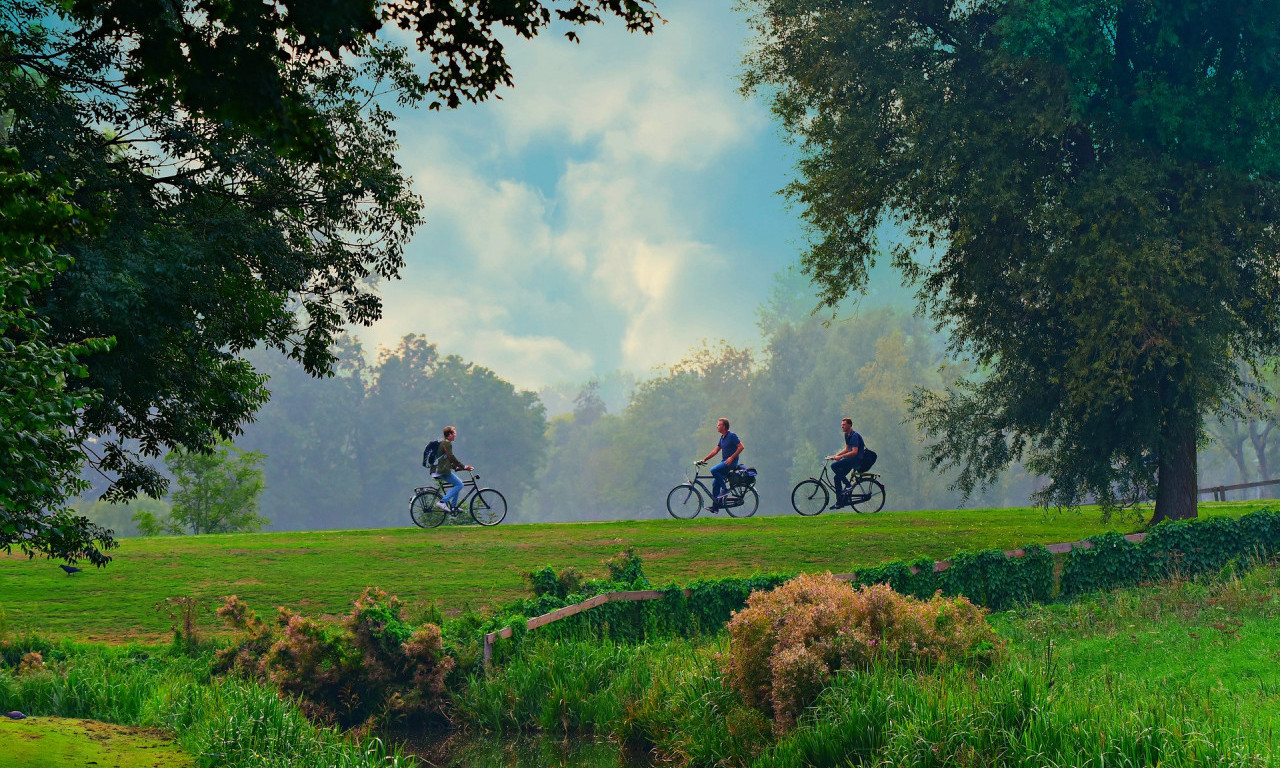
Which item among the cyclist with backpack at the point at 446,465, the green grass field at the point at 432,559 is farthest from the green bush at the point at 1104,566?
the cyclist with backpack at the point at 446,465

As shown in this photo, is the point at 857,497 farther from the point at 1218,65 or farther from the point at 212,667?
the point at 212,667

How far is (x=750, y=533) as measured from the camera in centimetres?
2131

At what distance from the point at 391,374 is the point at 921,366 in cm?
4480

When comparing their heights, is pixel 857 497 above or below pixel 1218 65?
below

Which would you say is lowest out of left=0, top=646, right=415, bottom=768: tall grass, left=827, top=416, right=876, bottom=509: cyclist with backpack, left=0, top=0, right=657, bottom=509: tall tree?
left=0, top=646, right=415, bottom=768: tall grass

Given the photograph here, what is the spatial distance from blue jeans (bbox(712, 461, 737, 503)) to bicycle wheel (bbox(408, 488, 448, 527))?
636 centimetres

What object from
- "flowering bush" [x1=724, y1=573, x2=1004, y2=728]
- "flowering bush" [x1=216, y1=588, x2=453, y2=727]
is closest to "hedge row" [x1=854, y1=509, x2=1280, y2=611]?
"flowering bush" [x1=724, y1=573, x2=1004, y2=728]

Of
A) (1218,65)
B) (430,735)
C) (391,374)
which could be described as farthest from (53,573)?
(391,374)

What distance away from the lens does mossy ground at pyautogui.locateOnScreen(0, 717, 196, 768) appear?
846 cm

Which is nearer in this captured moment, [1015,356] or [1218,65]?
[1218,65]

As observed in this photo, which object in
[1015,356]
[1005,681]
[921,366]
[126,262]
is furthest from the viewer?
[921,366]

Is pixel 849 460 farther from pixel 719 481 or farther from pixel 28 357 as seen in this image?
pixel 28 357

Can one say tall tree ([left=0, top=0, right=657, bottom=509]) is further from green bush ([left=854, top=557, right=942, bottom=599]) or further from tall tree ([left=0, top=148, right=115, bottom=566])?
green bush ([left=854, top=557, right=942, bottom=599])

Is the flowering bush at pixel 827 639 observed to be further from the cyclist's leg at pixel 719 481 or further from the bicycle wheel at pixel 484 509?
the bicycle wheel at pixel 484 509
